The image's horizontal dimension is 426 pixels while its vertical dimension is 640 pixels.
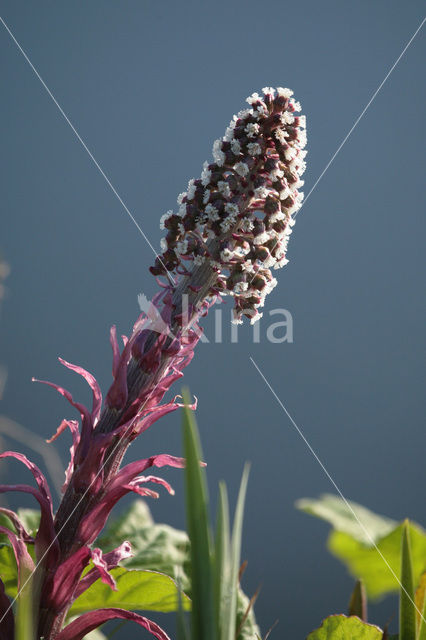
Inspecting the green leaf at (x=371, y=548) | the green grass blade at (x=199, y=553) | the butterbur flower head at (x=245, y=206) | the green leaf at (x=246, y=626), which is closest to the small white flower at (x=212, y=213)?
the butterbur flower head at (x=245, y=206)

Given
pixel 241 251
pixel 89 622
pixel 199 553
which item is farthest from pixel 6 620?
pixel 241 251

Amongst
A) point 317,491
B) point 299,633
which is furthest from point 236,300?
point 299,633

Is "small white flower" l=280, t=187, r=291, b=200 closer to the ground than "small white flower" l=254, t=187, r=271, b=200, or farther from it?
farther from it

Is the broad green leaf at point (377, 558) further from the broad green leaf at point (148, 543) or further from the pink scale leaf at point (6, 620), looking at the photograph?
the pink scale leaf at point (6, 620)

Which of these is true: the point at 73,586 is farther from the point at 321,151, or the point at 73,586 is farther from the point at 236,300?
the point at 321,151

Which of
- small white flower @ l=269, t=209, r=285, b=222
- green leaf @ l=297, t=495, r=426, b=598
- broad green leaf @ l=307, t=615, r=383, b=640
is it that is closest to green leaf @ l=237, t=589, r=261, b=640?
broad green leaf @ l=307, t=615, r=383, b=640

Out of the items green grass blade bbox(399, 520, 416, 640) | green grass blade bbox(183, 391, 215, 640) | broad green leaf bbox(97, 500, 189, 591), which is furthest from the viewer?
broad green leaf bbox(97, 500, 189, 591)

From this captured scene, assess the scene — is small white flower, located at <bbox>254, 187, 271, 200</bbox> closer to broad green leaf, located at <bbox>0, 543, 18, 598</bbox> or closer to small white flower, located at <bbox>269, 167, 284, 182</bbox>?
small white flower, located at <bbox>269, 167, 284, 182</bbox>

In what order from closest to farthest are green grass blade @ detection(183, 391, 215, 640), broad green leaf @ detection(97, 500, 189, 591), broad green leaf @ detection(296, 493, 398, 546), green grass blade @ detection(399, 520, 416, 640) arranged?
green grass blade @ detection(183, 391, 215, 640) → green grass blade @ detection(399, 520, 416, 640) → broad green leaf @ detection(97, 500, 189, 591) → broad green leaf @ detection(296, 493, 398, 546)
